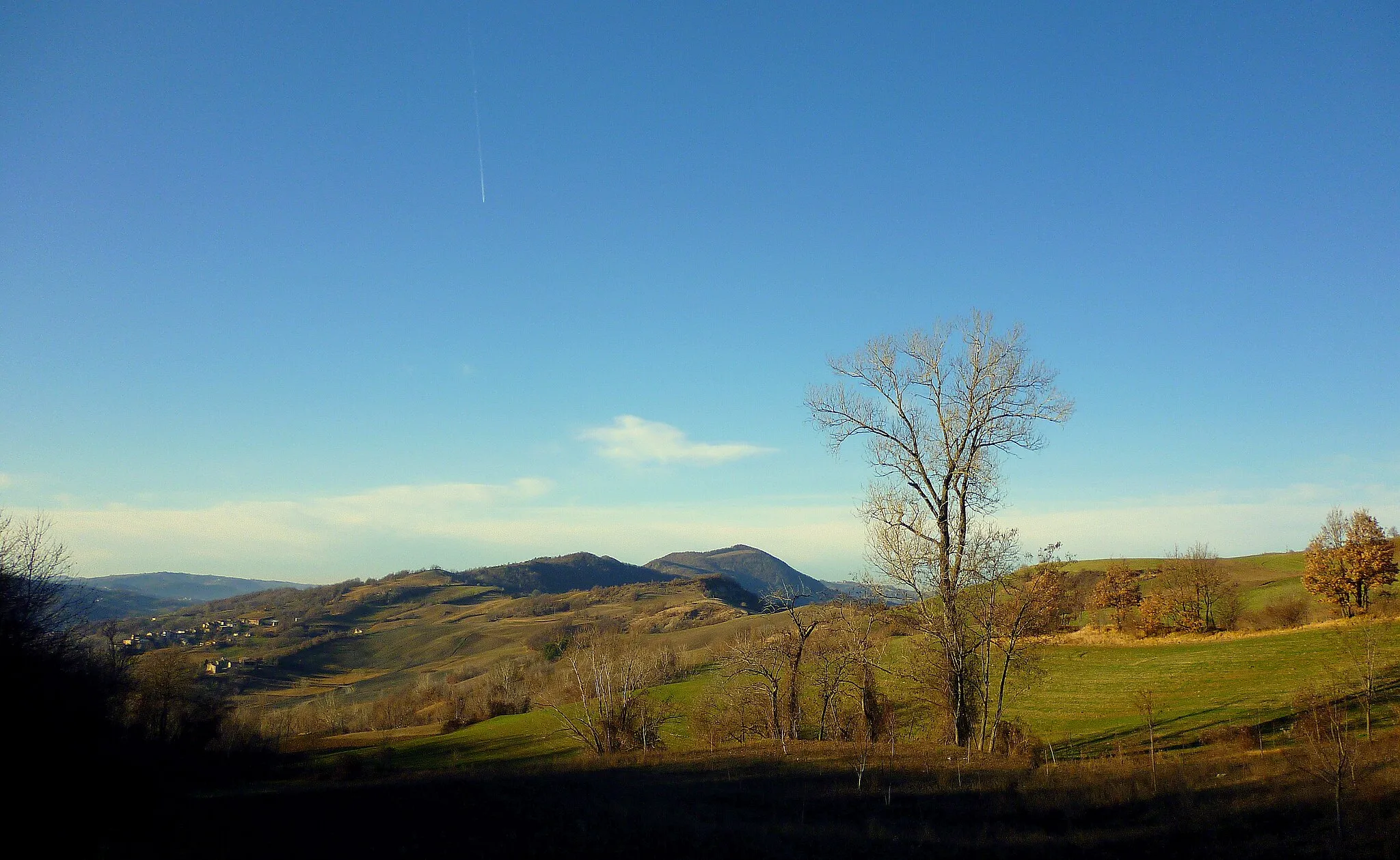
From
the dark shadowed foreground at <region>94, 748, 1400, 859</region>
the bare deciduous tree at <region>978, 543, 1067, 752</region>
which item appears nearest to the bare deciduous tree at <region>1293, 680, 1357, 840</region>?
the dark shadowed foreground at <region>94, 748, 1400, 859</region>

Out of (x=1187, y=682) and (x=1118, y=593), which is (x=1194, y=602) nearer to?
(x=1118, y=593)

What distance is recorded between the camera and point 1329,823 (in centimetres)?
1357

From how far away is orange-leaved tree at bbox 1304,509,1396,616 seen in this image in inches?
1683

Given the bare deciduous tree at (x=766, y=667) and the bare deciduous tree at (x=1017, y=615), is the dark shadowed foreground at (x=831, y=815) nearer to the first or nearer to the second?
the bare deciduous tree at (x=1017, y=615)

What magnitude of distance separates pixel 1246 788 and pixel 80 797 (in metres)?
26.1

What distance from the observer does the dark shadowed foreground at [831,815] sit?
518 inches

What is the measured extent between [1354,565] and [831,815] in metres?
45.1

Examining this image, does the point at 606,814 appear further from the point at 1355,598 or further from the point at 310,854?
the point at 1355,598

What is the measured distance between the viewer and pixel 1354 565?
141 ft

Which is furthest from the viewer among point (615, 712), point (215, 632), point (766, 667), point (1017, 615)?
point (215, 632)

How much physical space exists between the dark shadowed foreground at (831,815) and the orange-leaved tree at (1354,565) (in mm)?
30591

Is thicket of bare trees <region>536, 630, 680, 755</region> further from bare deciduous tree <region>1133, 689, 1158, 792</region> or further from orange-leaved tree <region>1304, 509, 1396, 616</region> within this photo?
orange-leaved tree <region>1304, 509, 1396, 616</region>

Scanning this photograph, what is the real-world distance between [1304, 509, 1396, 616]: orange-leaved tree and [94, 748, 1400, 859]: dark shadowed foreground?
3059 cm

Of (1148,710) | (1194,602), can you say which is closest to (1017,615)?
(1148,710)
